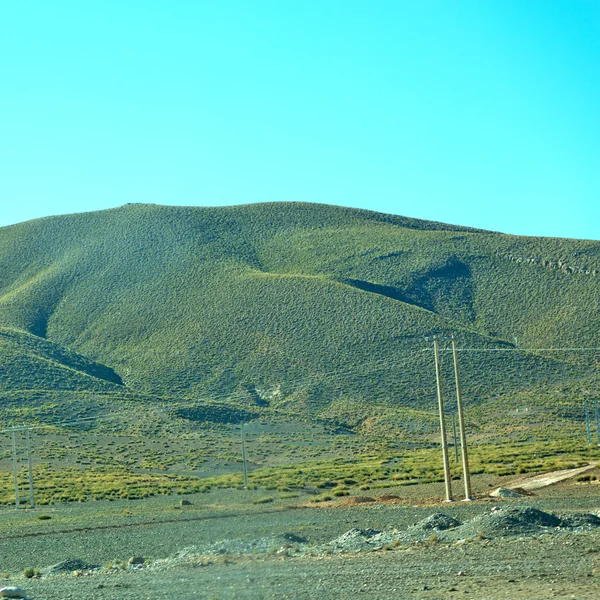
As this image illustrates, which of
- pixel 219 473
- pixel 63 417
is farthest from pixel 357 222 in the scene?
pixel 219 473

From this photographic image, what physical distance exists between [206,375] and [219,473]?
1475 inches

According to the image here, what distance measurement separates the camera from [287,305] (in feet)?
335

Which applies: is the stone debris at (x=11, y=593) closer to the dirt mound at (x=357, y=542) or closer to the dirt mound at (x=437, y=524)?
the dirt mound at (x=357, y=542)

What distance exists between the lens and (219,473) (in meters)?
54.8

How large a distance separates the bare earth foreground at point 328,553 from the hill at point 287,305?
4593 cm

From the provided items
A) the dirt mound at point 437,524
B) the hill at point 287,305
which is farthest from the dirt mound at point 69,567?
the hill at point 287,305

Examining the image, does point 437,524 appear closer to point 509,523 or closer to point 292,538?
point 509,523

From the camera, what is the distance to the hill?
86.6m

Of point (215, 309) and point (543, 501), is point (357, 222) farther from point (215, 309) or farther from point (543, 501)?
point (543, 501)

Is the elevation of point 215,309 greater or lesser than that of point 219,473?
greater

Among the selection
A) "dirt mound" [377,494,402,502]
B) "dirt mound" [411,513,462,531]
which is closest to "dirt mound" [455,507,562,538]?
"dirt mound" [411,513,462,531]

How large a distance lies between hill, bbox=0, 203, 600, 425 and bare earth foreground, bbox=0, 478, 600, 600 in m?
45.9

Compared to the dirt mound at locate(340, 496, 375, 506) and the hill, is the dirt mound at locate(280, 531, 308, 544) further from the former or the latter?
the hill

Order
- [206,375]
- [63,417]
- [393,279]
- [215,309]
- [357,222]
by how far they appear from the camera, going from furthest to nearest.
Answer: [357,222] < [393,279] < [215,309] < [206,375] < [63,417]
